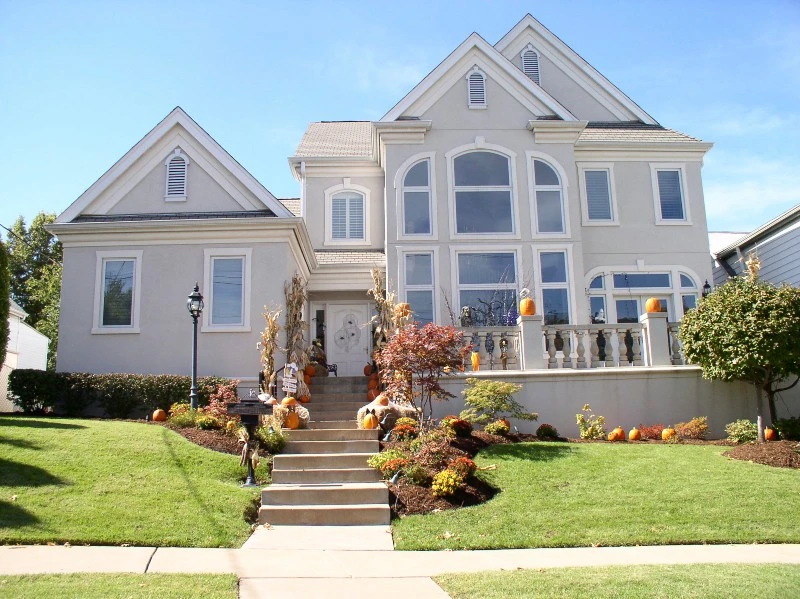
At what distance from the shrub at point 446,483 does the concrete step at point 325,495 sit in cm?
74

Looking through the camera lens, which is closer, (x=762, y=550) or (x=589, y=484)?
(x=762, y=550)

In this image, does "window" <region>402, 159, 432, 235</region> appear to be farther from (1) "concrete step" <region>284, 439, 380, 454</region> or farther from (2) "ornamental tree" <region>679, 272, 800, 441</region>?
(1) "concrete step" <region>284, 439, 380, 454</region>

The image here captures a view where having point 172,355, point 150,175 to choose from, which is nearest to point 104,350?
point 172,355

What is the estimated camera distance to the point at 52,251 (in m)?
38.2

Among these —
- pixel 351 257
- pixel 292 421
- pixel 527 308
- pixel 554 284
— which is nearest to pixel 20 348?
pixel 351 257

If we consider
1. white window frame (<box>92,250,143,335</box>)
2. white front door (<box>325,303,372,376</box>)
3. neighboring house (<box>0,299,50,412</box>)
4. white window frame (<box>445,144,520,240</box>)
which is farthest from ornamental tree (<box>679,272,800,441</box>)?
neighboring house (<box>0,299,50,412</box>)

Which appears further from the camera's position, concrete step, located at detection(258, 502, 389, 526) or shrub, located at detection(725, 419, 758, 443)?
shrub, located at detection(725, 419, 758, 443)

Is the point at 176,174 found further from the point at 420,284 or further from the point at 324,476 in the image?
the point at 324,476

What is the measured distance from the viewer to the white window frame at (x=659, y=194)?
1944 cm

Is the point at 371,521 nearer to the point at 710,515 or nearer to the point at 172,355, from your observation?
the point at 710,515

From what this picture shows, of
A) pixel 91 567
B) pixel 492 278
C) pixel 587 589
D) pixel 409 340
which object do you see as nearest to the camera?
pixel 587 589

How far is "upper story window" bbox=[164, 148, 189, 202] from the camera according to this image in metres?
16.6

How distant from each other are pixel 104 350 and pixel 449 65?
453 inches

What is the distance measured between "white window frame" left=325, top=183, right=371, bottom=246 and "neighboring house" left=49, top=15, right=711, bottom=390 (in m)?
0.05
